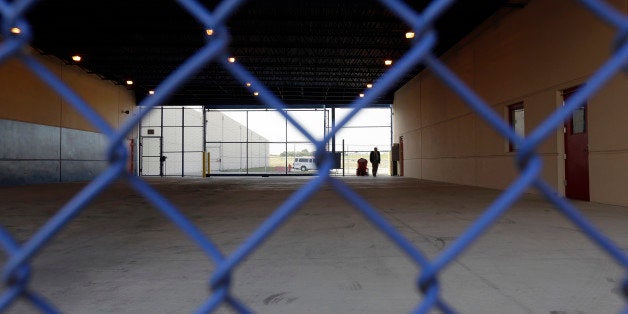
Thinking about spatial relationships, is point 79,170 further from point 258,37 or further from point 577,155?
point 577,155

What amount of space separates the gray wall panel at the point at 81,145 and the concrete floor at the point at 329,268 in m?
12.7

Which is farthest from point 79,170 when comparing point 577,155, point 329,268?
point 577,155

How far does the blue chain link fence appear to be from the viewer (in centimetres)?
69

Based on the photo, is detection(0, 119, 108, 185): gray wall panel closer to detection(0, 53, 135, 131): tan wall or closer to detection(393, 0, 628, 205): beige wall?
detection(0, 53, 135, 131): tan wall

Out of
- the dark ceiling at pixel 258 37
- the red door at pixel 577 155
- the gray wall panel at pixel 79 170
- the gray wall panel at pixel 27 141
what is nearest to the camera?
the red door at pixel 577 155

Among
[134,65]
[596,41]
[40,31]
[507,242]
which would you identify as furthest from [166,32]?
[507,242]

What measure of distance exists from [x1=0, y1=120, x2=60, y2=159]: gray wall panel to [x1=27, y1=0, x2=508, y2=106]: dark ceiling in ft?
9.54

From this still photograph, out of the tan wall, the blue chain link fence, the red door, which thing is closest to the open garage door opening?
the tan wall

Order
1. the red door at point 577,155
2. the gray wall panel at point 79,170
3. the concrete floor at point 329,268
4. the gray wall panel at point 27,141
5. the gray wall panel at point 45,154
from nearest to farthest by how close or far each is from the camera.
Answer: the concrete floor at point 329,268 < the red door at point 577,155 < the gray wall panel at point 27,141 < the gray wall panel at point 45,154 < the gray wall panel at point 79,170

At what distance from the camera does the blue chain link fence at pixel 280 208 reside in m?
0.69

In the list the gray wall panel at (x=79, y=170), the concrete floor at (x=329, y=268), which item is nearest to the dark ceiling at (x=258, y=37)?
the gray wall panel at (x=79, y=170)

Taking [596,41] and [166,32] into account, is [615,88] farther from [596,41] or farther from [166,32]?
[166,32]

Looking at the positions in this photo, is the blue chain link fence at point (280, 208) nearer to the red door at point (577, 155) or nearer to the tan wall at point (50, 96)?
the red door at point (577, 155)

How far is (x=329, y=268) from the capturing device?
296 cm
